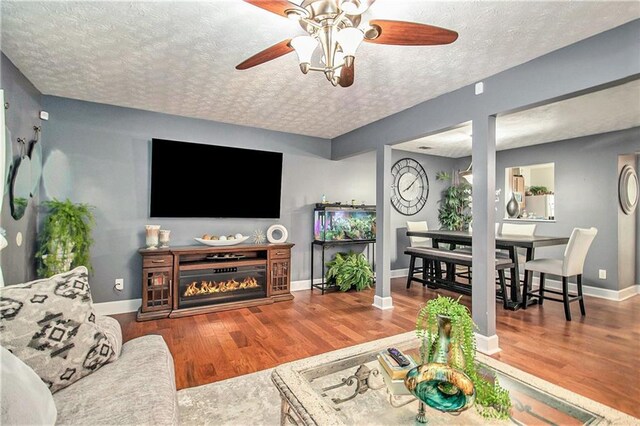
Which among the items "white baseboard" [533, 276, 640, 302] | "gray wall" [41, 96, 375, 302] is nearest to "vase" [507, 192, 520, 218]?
"white baseboard" [533, 276, 640, 302]

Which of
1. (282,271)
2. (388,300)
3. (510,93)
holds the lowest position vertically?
(388,300)

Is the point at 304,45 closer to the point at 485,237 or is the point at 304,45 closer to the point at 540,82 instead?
the point at 540,82

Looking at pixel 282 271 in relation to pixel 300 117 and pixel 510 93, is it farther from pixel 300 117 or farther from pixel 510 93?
pixel 510 93

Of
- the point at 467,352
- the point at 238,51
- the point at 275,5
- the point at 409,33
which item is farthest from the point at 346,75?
the point at 467,352

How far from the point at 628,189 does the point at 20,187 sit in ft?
23.8

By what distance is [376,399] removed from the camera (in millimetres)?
1393

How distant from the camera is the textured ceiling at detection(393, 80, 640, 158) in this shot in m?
3.14

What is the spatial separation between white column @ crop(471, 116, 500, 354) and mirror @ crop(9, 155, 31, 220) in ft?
13.0

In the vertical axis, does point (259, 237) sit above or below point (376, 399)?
above

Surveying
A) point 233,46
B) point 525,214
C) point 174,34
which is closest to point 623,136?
point 525,214

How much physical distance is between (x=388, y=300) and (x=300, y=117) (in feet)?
8.38

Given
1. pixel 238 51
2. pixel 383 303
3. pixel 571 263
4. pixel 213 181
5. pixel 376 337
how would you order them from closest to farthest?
pixel 238 51 < pixel 376 337 < pixel 571 263 < pixel 383 303 < pixel 213 181

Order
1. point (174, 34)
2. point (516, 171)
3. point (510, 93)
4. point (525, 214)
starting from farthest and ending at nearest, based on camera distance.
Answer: point (516, 171), point (525, 214), point (510, 93), point (174, 34)

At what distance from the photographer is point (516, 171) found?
6.03m
